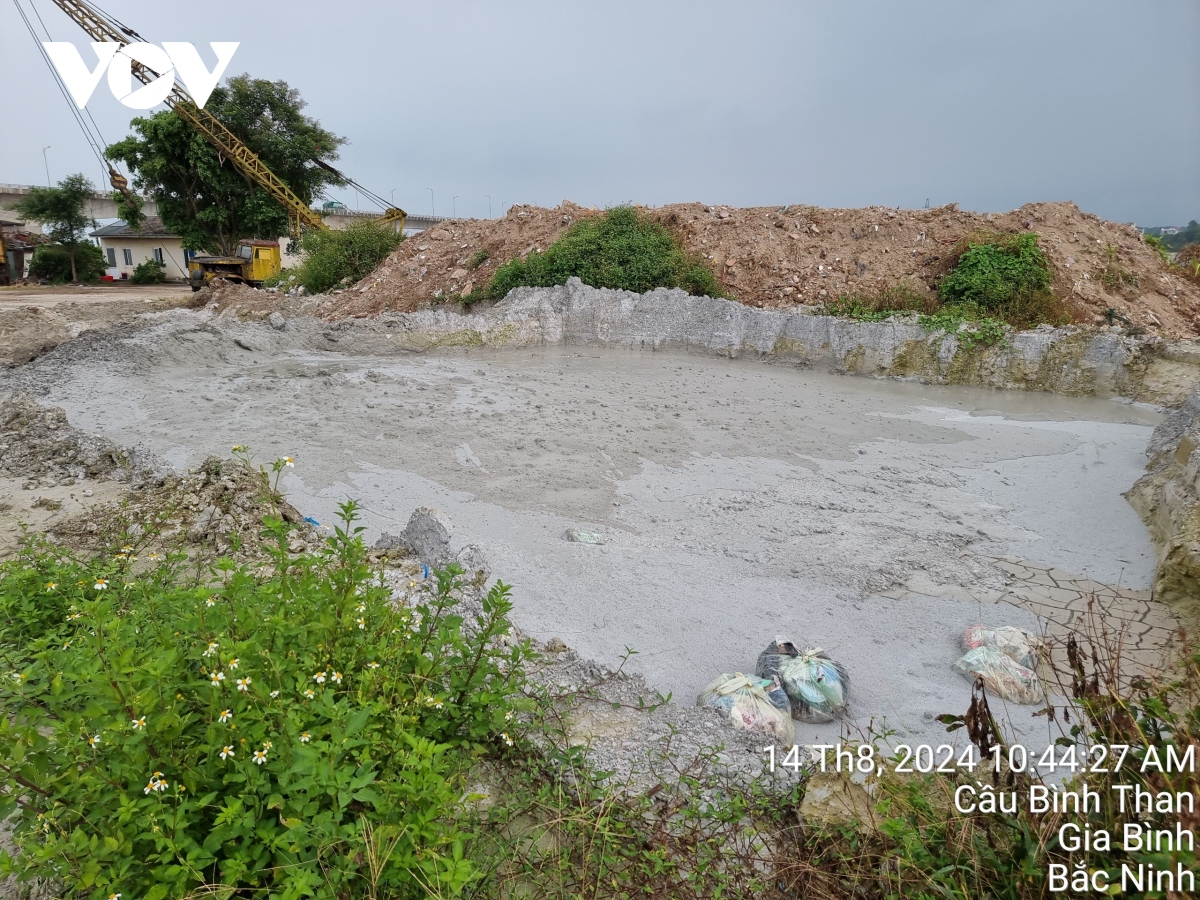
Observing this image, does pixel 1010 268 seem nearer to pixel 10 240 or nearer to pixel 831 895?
pixel 831 895

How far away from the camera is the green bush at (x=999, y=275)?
1288 centimetres

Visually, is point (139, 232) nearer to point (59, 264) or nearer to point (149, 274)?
point (149, 274)

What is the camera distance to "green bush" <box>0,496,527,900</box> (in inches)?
71.8

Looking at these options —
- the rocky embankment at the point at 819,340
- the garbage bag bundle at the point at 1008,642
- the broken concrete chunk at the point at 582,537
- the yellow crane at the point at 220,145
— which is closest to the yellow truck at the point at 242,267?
the yellow crane at the point at 220,145

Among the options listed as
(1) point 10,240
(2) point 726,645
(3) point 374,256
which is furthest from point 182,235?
(2) point 726,645

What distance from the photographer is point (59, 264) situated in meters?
27.9

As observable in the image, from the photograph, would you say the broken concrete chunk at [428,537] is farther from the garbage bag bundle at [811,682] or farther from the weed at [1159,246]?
the weed at [1159,246]

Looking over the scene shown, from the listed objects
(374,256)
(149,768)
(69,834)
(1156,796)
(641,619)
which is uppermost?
(374,256)

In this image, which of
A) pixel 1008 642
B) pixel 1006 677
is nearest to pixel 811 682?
pixel 1006 677

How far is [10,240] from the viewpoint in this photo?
2669 centimetres

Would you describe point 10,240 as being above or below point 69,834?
above

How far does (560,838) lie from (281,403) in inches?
315

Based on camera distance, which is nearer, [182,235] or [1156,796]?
[1156,796]

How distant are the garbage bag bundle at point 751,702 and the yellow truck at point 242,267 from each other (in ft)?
71.1
